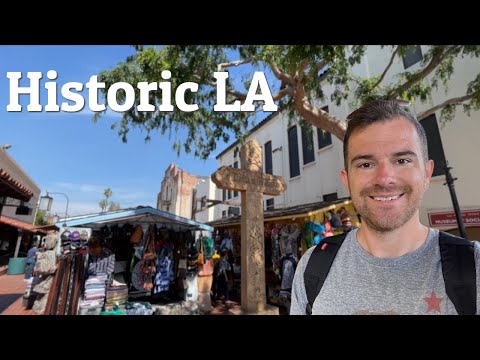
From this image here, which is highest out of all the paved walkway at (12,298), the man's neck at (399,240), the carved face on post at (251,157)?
the carved face on post at (251,157)

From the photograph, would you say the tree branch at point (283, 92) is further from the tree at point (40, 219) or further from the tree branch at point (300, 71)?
the tree at point (40, 219)

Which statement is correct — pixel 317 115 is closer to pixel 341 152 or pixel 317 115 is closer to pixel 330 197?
pixel 341 152

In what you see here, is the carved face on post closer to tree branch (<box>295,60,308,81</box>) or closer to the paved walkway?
tree branch (<box>295,60,308,81</box>)

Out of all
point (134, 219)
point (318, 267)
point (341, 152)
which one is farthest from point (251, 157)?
point (341, 152)

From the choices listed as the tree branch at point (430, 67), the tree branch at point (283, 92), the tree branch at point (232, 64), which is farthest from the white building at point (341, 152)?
the tree branch at point (232, 64)

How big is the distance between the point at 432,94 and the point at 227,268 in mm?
9280

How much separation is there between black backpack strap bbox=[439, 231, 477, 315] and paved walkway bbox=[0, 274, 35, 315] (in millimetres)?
8621

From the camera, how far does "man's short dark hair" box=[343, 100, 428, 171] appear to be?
1248 millimetres

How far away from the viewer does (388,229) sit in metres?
1.23

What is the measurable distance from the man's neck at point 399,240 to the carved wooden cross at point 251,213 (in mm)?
4406

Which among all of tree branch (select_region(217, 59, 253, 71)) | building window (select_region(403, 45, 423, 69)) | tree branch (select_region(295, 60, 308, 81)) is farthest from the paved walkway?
building window (select_region(403, 45, 423, 69))

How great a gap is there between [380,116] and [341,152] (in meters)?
10.4

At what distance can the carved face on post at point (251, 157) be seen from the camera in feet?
20.8

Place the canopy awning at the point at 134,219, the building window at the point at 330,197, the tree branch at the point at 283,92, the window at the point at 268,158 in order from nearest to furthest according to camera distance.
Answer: the canopy awning at the point at 134,219 < the tree branch at the point at 283,92 < the building window at the point at 330,197 < the window at the point at 268,158
